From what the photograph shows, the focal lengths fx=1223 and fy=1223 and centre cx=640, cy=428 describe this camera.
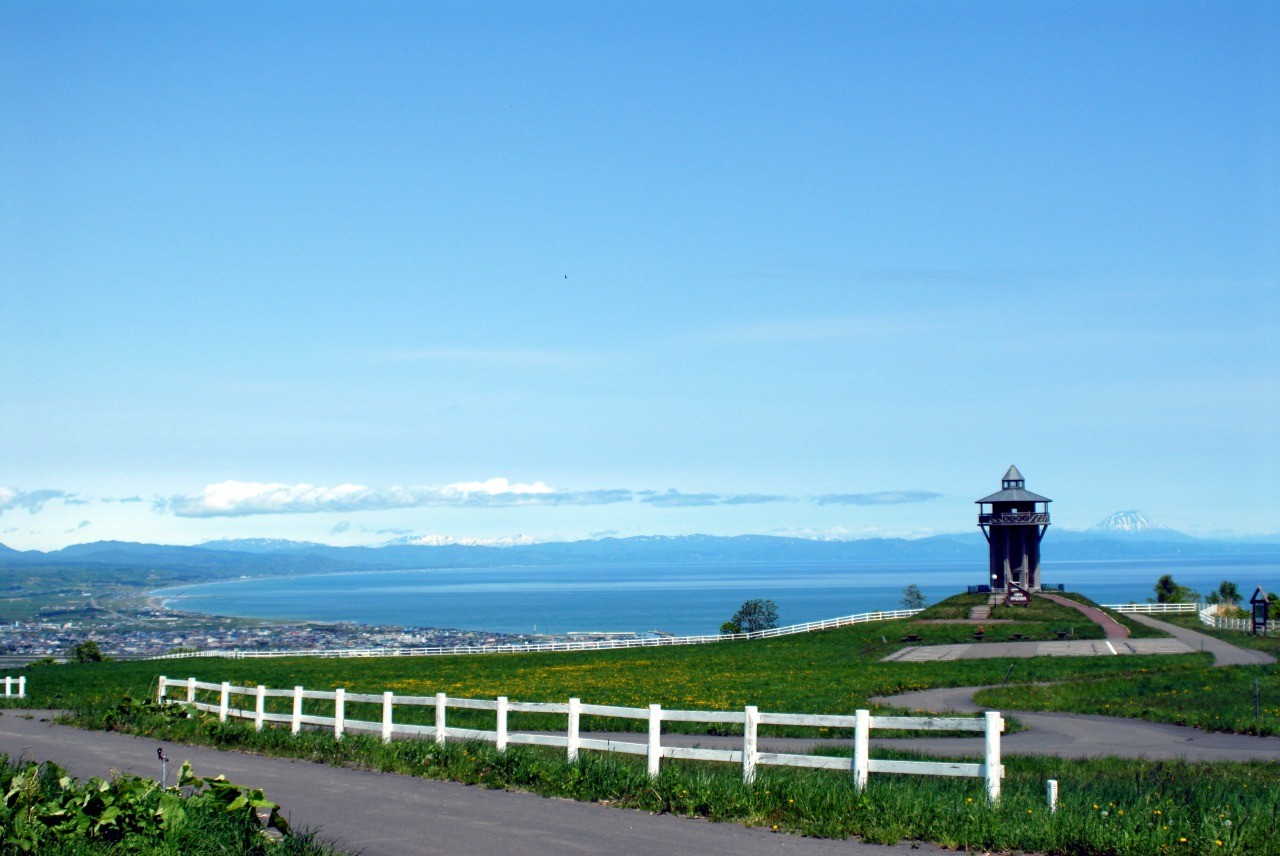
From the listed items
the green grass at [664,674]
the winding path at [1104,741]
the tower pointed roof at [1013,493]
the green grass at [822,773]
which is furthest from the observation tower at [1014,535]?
the winding path at [1104,741]

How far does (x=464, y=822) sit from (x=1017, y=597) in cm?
6856

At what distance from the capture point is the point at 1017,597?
7706 cm

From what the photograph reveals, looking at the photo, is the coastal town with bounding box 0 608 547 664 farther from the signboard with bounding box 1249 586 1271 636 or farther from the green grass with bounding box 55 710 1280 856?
the green grass with bounding box 55 710 1280 856

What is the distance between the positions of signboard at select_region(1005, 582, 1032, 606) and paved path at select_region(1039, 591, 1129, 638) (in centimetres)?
174

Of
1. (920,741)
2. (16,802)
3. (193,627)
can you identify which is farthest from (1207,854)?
(193,627)

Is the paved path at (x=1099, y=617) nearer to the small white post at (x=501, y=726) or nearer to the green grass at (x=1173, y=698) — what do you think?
the green grass at (x=1173, y=698)

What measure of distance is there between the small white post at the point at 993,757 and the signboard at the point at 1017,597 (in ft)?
216

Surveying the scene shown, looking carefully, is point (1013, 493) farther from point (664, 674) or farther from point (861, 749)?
point (861, 749)

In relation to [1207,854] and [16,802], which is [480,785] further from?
[1207,854]

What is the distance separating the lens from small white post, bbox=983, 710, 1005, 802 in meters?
13.3

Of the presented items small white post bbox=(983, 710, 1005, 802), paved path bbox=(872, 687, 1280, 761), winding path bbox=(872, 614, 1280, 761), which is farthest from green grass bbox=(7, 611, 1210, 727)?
small white post bbox=(983, 710, 1005, 802)

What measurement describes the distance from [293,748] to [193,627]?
19094cm

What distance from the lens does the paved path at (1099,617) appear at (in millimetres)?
64000

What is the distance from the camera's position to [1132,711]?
29.2 metres
